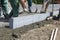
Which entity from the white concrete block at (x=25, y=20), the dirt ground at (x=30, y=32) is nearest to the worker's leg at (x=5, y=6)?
the white concrete block at (x=25, y=20)

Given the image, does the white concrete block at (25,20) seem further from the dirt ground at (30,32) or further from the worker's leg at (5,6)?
the worker's leg at (5,6)

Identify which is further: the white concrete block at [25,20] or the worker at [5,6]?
the worker at [5,6]

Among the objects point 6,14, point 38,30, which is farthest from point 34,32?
point 6,14

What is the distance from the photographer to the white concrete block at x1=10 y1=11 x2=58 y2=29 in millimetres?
7289

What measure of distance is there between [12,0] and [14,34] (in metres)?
2.04

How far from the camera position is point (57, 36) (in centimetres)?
698

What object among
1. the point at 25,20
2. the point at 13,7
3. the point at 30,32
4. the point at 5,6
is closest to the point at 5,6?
the point at 5,6

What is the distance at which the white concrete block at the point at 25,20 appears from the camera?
23.9ft

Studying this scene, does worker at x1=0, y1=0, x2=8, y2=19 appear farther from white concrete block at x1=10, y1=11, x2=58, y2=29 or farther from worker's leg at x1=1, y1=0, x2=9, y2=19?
white concrete block at x1=10, y1=11, x2=58, y2=29

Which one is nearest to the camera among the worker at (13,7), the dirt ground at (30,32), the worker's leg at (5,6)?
the dirt ground at (30,32)

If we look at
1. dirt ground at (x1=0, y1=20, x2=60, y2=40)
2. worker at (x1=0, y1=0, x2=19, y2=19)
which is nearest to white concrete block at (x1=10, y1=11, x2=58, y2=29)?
dirt ground at (x1=0, y1=20, x2=60, y2=40)

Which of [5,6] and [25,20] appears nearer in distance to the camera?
[25,20]

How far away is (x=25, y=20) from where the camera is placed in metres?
8.00

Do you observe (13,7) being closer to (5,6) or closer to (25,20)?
(5,6)
